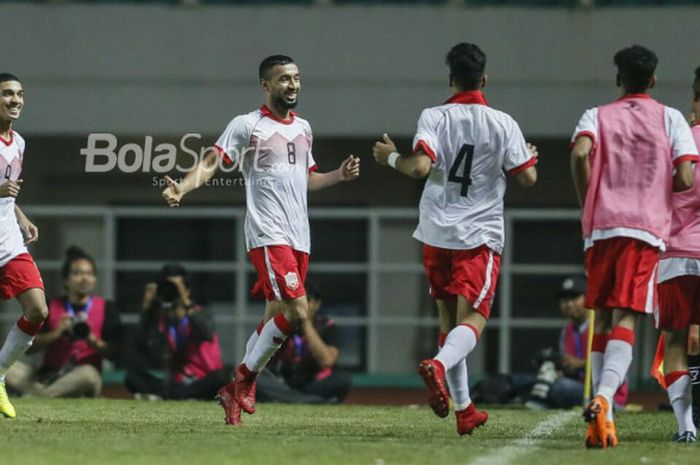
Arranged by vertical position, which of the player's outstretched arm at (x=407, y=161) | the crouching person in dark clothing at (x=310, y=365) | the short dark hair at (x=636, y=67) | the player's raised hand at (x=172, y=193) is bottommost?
the crouching person in dark clothing at (x=310, y=365)

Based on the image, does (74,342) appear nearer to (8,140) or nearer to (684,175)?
(8,140)

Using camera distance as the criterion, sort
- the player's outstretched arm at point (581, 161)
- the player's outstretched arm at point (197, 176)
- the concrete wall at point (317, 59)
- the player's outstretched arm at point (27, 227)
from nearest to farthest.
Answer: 1. the player's outstretched arm at point (581, 161)
2. the player's outstretched arm at point (197, 176)
3. the player's outstretched arm at point (27, 227)
4. the concrete wall at point (317, 59)

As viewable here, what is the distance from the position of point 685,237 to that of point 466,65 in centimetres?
156

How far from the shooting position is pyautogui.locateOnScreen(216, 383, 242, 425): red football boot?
10258 millimetres

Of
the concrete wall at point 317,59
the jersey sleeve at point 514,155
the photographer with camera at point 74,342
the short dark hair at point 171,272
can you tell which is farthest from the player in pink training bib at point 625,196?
the concrete wall at point 317,59

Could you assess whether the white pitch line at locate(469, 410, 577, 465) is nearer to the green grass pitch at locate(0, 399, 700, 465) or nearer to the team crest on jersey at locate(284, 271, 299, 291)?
the green grass pitch at locate(0, 399, 700, 465)

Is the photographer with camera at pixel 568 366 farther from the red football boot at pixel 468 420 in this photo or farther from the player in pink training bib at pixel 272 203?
the red football boot at pixel 468 420

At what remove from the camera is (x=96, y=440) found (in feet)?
28.8

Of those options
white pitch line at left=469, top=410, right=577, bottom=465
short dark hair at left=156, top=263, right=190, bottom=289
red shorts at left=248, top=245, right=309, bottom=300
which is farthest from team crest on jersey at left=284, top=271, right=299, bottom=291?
short dark hair at left=156, top=263, right=190, bottom=289

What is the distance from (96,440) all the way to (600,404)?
2.56 meters

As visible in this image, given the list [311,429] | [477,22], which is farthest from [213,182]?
[311,429]

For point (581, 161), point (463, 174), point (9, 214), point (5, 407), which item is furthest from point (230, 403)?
point (581, 161)

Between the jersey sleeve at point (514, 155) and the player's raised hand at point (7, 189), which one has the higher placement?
the jersey sleeve at point (514, 155)

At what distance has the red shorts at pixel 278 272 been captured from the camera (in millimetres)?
10133
